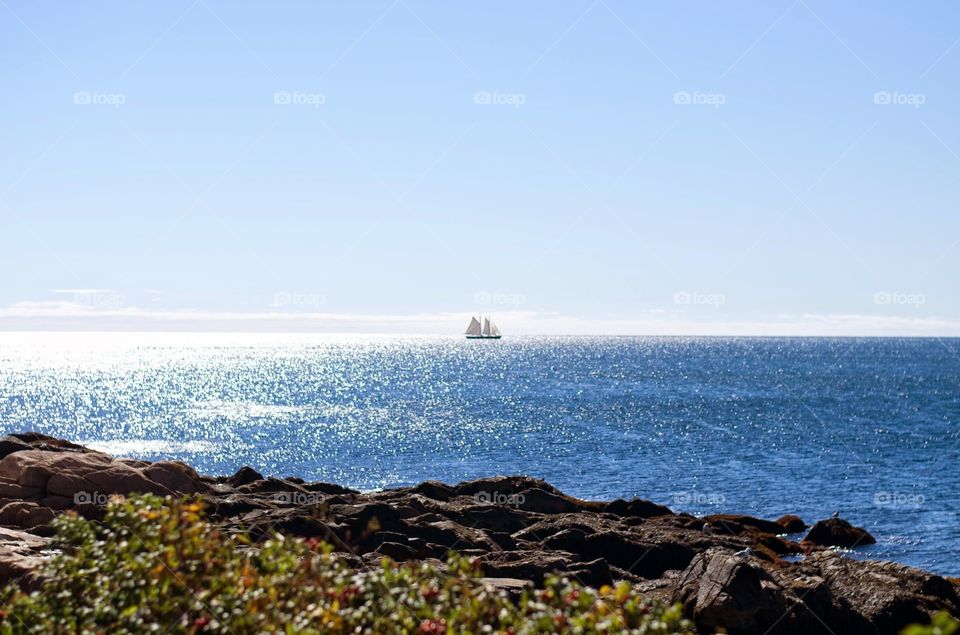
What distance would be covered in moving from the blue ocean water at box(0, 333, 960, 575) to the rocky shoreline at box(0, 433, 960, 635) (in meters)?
11.4

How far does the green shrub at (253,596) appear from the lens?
27.9ft

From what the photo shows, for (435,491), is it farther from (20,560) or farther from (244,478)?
(20,560)

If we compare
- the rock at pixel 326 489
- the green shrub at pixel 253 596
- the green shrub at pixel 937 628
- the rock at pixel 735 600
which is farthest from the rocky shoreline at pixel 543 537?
the green shrub at pixel 937 628

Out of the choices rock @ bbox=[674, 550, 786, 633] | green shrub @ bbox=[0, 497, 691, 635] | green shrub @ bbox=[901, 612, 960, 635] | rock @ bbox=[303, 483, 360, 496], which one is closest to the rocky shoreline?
rock @ bbox=[674, 550, 786, 633]

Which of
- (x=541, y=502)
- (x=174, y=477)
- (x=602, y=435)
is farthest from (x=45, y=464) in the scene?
(x=602, y=435)

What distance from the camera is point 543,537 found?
3241cm

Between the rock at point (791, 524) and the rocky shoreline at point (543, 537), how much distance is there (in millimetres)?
73

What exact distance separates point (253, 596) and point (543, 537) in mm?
24621

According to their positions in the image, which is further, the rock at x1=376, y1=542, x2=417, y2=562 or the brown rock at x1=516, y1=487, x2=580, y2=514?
the brown rock at x1=516, y1=487, x2=580, y2=514

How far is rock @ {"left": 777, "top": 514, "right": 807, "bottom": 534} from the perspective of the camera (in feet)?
147

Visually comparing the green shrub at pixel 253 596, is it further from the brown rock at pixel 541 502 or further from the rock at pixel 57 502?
the brown rock at pixel 541 502

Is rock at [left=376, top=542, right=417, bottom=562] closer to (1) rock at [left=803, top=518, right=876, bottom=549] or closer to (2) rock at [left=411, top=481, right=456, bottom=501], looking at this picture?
(2) rock at [left=411, top=481, right=456, bottom=501]

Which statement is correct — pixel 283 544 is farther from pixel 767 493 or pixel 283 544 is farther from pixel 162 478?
pixel 767 493

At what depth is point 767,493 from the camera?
56500 mm
